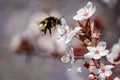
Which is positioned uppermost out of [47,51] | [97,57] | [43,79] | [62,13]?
[62,13]

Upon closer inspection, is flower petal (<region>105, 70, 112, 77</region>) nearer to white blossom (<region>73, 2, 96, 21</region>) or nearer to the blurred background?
white blossom (<region>73, 2, 96, 21</region>)

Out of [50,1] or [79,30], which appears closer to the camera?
[79,30]

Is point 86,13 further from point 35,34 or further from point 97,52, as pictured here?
point 35,34

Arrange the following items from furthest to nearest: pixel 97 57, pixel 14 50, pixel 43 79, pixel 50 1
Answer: pixel 50 1, pixel 14 50, pixel 43 79, pixel 97 57

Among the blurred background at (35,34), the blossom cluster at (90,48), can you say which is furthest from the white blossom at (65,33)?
the blurred background at (35,34)

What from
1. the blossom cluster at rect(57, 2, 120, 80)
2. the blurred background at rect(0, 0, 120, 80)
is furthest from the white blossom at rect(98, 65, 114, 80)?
the blurred background at rect(0, 0, 120, 80)

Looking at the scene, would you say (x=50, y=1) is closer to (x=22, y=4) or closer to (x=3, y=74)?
(x=22, y=4)

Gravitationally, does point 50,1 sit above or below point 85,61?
above

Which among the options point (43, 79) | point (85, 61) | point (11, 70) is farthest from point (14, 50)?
point (85, 61)
